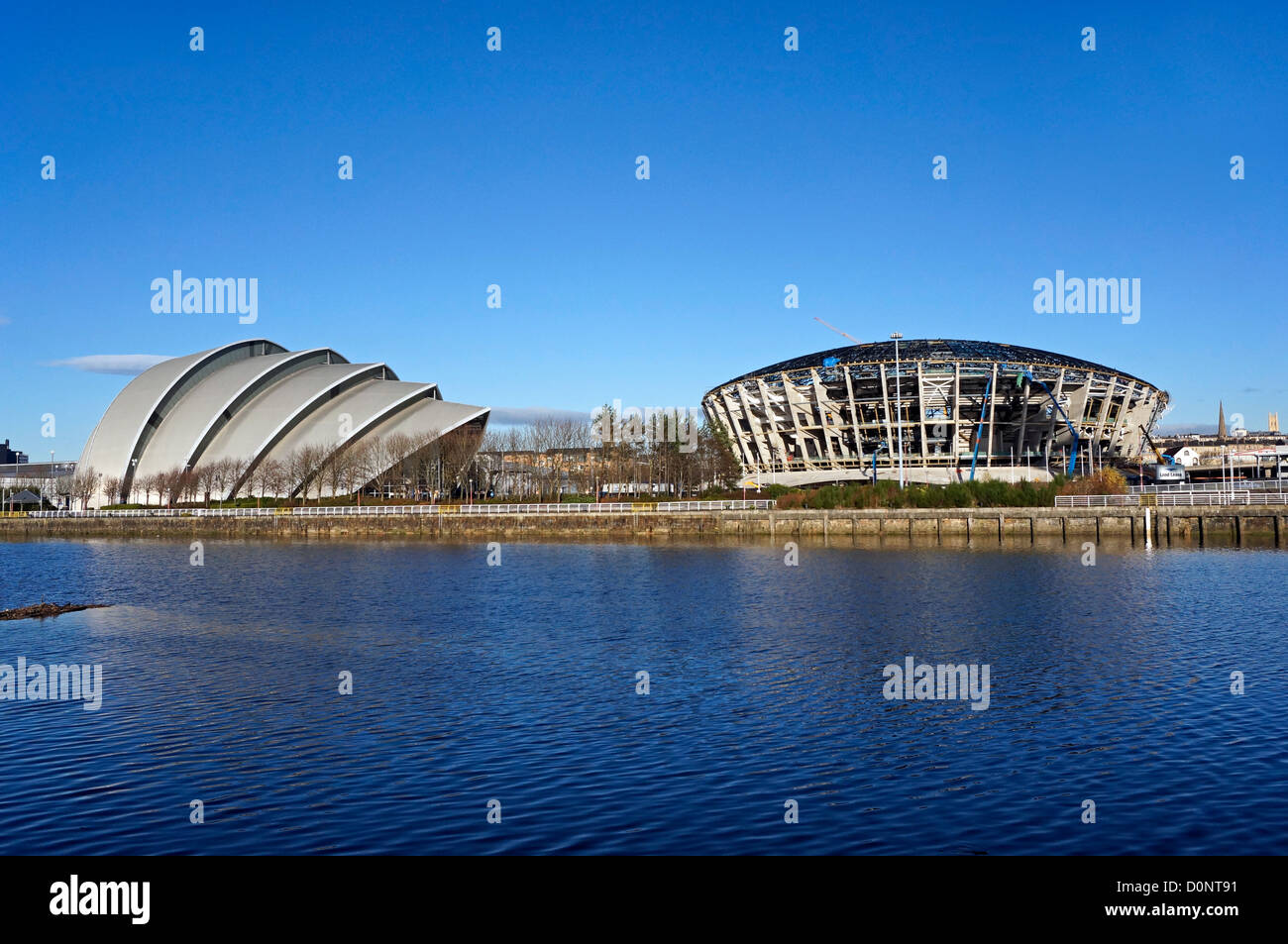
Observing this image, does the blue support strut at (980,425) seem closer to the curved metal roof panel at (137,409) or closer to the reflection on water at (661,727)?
the reflection on water at (661,727)

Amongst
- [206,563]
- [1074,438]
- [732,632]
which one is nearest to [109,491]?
[206,563]

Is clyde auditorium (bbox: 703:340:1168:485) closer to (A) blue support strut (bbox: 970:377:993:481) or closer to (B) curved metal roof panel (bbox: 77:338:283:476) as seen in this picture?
(A) blue support strut (bbox: 970:377:993:481)

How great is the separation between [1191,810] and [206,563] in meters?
40.1

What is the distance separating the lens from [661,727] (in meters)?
12.4

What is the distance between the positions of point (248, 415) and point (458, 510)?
109 ft

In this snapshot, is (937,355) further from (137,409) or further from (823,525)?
(137,409)

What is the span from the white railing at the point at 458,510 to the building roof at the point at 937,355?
17176 mm

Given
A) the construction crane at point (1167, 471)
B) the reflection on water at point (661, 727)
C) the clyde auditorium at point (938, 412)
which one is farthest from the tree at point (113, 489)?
the construction crane at point (1167, 471)

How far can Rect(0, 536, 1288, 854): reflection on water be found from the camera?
8.84m

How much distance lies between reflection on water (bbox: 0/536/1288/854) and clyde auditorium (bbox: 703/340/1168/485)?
4657 cm

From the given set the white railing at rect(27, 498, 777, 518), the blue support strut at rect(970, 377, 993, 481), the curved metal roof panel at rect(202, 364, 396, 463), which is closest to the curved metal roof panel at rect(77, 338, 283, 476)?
the curved metal roof panel at rect(202, 364, 396, 463)

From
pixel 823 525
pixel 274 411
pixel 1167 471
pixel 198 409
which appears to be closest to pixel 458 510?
pixel 823 525

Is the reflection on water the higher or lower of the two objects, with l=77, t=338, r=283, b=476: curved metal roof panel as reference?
lower
